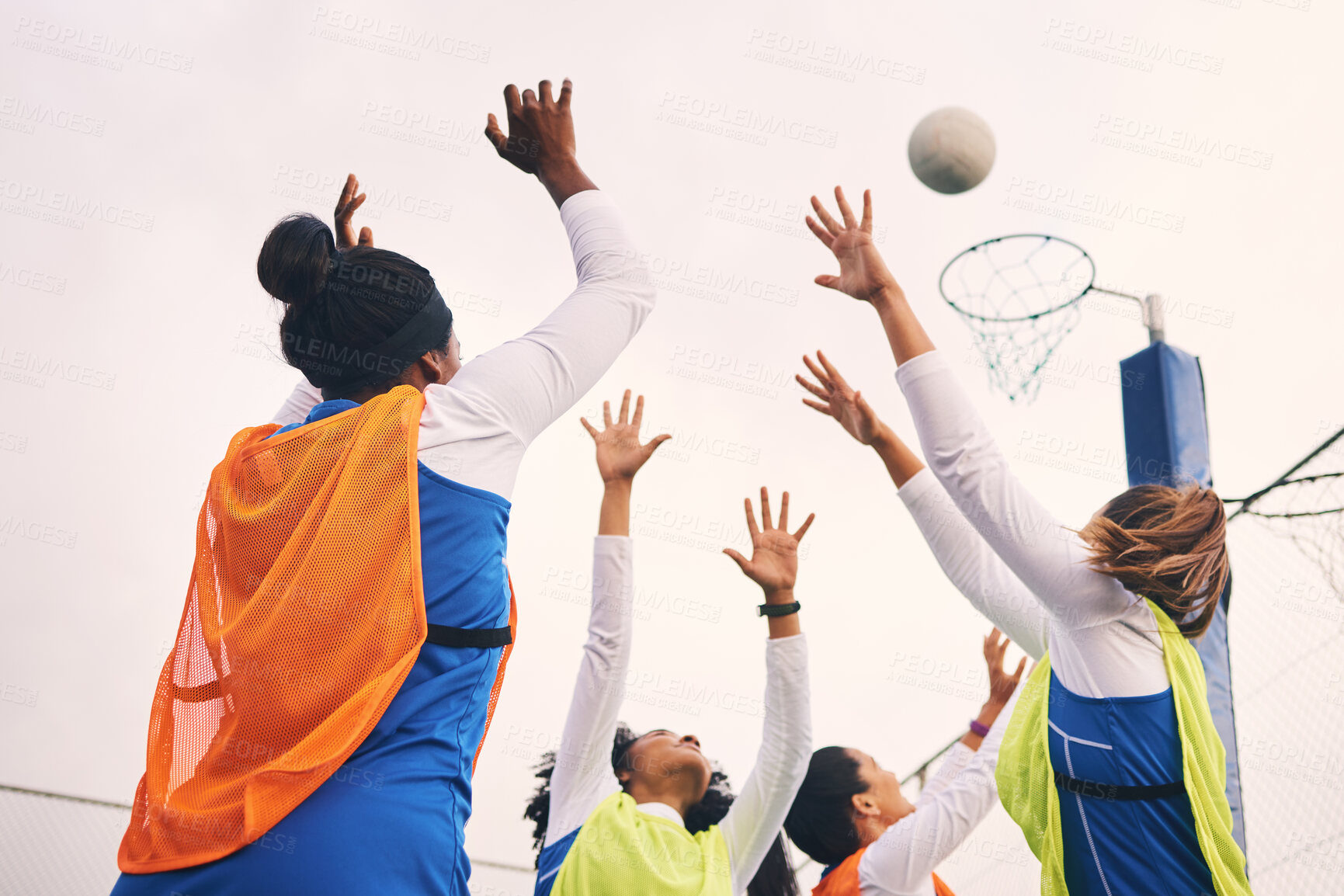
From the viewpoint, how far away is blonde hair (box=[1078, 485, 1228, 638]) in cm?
222

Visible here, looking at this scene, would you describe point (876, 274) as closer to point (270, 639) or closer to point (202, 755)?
point (270, 639)

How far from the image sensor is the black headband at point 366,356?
1.77 meters

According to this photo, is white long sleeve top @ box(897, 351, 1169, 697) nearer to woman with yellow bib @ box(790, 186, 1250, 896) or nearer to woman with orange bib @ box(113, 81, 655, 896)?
woman with yellow bib @ box(790, 186, 1250, 896)

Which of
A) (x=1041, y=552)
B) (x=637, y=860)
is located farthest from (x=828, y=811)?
(x=1041, y=552)

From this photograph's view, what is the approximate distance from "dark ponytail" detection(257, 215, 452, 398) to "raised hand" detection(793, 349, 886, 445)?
5.22 ft

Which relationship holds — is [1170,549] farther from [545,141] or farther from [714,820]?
[714,820]

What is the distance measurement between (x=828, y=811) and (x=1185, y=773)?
6.36 ft

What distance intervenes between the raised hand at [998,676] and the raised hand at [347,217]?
3237 mm

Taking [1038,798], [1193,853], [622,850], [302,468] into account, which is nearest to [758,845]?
[622,850]

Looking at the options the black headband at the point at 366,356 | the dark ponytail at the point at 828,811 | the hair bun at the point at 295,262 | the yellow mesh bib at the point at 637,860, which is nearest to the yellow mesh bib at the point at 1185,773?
the yellow mesh bib at the point at 637,860

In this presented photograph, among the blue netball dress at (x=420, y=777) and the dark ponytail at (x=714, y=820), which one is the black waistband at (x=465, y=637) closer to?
the blue netball dress at (x=420, y=777)

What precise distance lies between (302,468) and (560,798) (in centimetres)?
177

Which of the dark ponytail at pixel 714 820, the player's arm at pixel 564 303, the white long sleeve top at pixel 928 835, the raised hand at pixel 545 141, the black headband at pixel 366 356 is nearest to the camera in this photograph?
the player's arm at pixel 564 303

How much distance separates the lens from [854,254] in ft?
8.87
